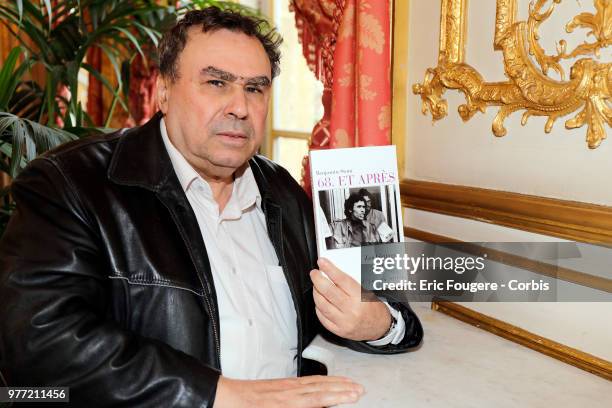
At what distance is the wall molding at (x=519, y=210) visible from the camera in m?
1.18

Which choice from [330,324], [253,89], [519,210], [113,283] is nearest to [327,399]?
[330,324]

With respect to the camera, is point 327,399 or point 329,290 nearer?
point 327,399

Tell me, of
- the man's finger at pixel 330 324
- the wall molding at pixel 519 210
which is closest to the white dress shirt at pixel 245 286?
the man's finger at pixel 330 324

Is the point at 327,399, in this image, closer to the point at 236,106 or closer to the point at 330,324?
the point at 330,324

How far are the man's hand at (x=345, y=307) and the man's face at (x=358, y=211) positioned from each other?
0.11m

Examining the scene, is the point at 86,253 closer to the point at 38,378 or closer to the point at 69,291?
the point at 69,291

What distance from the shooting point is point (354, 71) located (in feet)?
6.11

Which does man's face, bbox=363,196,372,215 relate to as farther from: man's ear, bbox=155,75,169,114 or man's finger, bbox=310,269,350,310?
man's ear, bbox=155,75,169,114

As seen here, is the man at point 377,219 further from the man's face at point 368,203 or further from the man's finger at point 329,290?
the man's finger at point 329,290

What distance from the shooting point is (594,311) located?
4.00 feet

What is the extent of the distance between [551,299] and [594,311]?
0.37 ft

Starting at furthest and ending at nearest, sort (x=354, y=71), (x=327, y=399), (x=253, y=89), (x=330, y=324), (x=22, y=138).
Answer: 1. (x=354, y=71)
2. (x=22, y=138)
3. (x=253, y=89)
4. (x=330, y=324)
5. (x=327, y=399)

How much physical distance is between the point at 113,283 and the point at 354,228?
520 millimetres

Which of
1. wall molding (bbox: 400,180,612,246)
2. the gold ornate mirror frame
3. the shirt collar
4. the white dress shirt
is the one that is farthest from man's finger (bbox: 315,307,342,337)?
the gold ornate mirror frame
